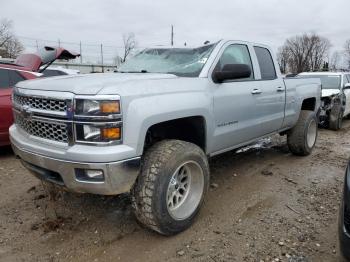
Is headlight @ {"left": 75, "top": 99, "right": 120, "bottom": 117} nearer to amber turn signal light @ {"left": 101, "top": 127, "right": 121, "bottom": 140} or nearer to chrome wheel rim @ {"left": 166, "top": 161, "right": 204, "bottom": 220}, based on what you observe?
amber turn signal light @ {"left": 101, "top": 127, "right": 121, "bottom": 140}

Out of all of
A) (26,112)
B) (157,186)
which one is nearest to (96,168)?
(157,186)

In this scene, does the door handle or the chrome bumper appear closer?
the chrome bumper

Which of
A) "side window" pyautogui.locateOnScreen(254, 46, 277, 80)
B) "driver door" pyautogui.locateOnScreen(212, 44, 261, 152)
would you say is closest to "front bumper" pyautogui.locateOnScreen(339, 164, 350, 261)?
"driver door" pyautogui.locateOnScreen(212, 44, 261, 152)

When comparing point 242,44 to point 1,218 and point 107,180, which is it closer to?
point 107,180

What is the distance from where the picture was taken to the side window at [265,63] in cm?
523

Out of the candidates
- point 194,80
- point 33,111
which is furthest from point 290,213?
point 33,111

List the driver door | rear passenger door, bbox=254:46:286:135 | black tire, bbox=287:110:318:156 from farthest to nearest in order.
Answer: black tire, bbox=287:110:318:156, rear passenger door, bbox=254:46:286:135, the driver door

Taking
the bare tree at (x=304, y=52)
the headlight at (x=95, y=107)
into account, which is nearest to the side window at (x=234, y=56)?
the headlight at (x=95, y=107)

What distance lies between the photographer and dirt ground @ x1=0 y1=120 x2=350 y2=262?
10.8ft

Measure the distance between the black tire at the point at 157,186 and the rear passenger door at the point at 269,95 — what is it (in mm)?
1812

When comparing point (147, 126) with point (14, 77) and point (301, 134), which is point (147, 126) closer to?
point (301, 134)

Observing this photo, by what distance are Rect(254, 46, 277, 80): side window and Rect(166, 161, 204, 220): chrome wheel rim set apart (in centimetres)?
202

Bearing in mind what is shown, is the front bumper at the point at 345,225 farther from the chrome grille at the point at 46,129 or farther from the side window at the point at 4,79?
the side window at the point at 4,79

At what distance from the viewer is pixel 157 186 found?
3.25 meters
